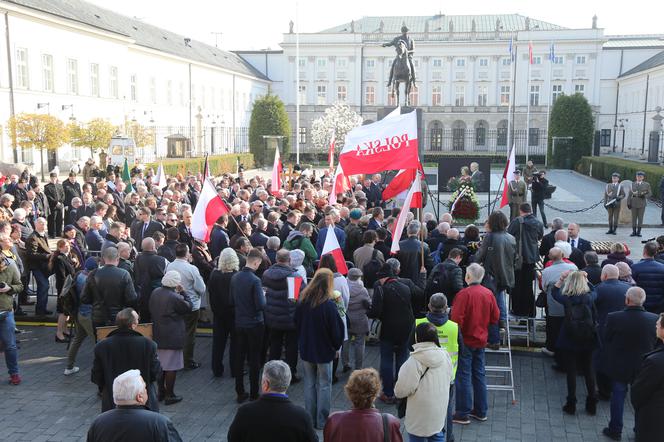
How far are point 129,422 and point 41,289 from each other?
7.57 m

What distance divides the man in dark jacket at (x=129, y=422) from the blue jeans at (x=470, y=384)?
3817mm

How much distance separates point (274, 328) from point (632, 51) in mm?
85552

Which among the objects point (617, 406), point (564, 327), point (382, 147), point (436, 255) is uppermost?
point (382, 147)

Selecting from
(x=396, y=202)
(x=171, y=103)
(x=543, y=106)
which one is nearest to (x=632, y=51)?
(x=543, y=106)

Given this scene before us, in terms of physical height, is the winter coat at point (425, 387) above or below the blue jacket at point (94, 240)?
below

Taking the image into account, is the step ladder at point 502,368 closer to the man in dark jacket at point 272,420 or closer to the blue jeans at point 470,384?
the blue jeans at point 470,384

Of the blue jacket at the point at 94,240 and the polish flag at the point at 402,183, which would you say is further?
the blue jacket at the point at 94,240

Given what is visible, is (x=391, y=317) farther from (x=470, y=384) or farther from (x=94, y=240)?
(x=94, y=240)

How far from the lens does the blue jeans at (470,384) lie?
24.5 ft

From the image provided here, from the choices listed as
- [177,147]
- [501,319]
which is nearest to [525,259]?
[501,319]

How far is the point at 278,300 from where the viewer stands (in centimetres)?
809

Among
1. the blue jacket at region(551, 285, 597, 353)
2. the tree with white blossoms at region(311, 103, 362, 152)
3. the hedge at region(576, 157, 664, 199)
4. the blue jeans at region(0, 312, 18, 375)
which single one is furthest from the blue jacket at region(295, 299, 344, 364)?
the tree with white blossoms at region(311, 103, 362, 152)

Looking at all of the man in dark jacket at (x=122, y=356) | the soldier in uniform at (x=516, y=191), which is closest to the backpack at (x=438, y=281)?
the man in dark jacket at (x=122, y=356)

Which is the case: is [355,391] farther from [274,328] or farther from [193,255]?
[193,255]
